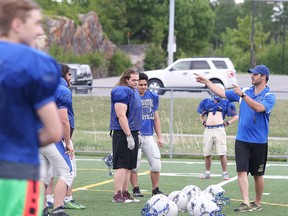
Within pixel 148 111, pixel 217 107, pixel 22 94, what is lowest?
pixel 217 107

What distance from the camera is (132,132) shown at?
11109mm

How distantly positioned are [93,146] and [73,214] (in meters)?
10.7

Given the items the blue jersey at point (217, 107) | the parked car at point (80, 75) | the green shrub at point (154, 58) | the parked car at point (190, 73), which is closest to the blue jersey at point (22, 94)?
the blue jersey at point (217, 107)

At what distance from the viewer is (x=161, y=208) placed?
9.07 metres

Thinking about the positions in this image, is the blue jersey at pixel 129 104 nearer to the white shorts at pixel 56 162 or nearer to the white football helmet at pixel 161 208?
the white shorts at pixel 56 162

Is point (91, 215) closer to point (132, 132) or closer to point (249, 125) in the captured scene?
point (132, 132)

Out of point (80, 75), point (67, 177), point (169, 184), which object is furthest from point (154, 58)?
point (67, 177)

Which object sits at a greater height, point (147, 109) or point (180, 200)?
point (147, 109)

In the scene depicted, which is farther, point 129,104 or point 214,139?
point 214,139

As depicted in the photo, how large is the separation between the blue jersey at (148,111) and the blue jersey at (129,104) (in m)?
0.70

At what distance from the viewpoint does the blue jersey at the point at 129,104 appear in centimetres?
1087

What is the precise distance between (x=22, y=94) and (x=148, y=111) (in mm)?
8011

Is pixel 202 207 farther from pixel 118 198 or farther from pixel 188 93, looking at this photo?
pixel 188 93

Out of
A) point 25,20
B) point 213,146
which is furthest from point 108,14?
point 25,20
